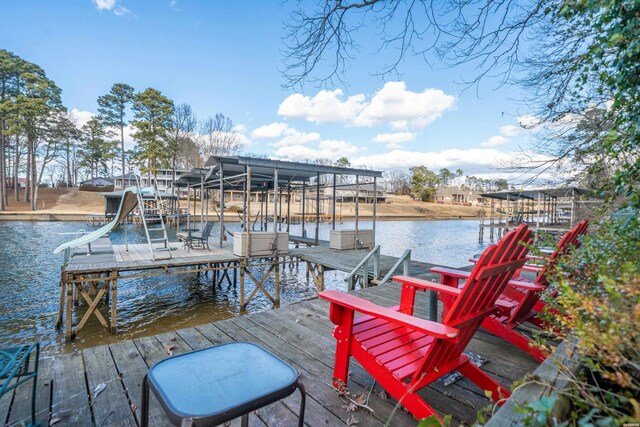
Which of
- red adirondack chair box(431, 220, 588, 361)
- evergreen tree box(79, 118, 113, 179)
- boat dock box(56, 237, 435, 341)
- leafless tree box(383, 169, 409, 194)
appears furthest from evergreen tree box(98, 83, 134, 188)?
leafless tree box(383, 169, 409, 194)

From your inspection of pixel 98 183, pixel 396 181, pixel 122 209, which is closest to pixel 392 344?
pixel 122 209

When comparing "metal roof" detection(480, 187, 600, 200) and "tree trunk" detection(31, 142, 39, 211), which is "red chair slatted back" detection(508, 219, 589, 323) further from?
"tree trunk" detection(31, 142, 39, 211)

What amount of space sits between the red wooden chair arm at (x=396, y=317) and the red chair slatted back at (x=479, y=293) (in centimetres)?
9

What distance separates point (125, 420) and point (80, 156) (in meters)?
62.0

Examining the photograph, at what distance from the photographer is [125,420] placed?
6.50 ft

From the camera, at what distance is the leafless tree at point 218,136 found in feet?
141

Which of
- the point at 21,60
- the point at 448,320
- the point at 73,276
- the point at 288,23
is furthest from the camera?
the point at 21,60

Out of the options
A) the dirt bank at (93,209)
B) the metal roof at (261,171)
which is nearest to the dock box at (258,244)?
the metal roof at (261,171)

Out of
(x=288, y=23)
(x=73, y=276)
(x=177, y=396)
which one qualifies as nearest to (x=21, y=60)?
(x=73, y=276)

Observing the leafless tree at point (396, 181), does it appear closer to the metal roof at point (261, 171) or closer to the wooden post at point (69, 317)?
the metal roof at point (261, 171)

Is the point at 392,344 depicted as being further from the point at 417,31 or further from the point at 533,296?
the point at 417,31

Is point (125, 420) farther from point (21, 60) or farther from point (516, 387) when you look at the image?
point (21, 60)

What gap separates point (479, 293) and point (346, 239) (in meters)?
8.85

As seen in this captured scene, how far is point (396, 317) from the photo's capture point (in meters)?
1.76
